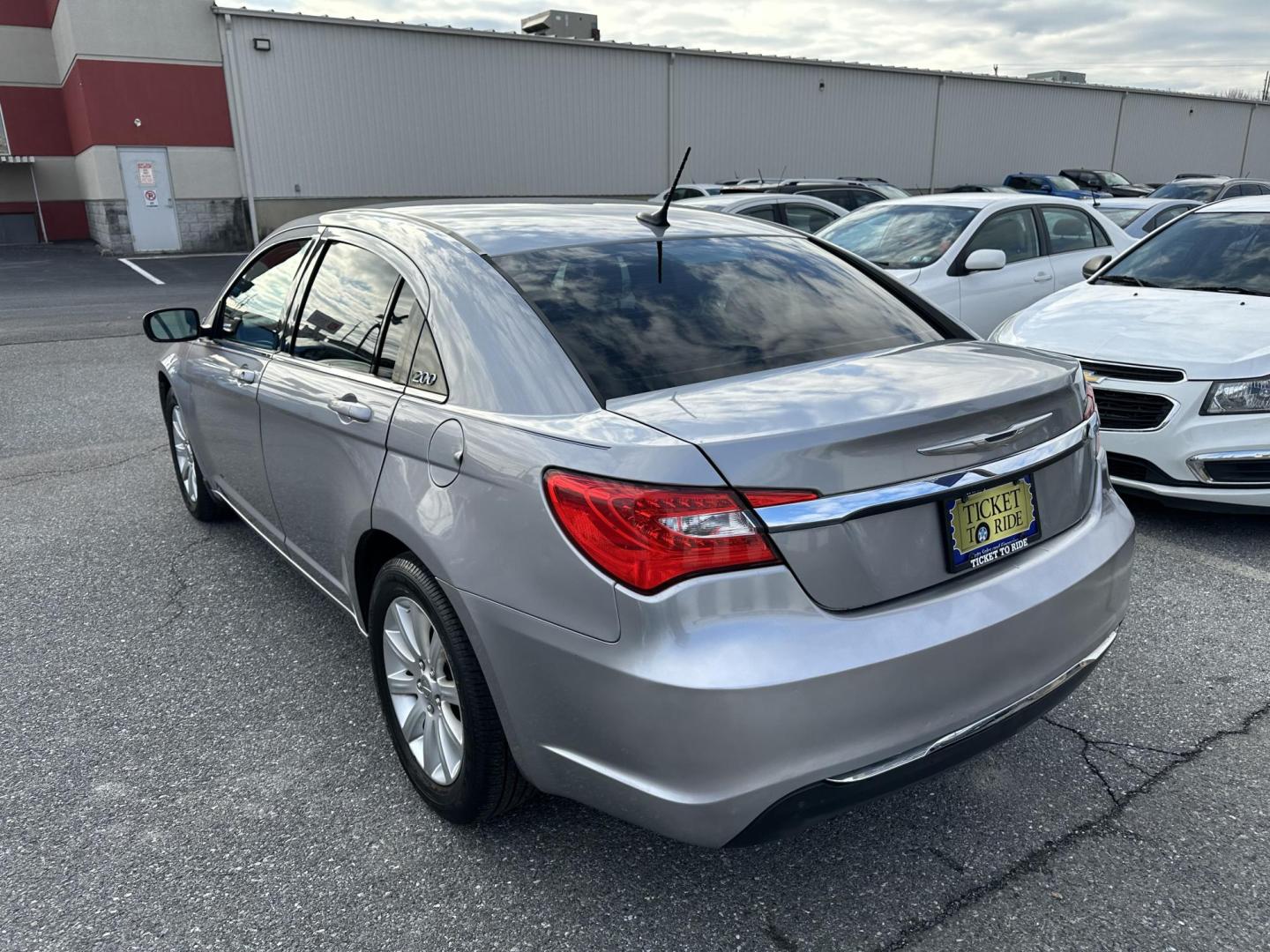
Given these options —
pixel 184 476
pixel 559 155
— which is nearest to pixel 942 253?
pixel 184 476

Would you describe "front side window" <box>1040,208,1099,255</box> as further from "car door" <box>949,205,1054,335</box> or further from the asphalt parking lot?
the asphalt parking lot

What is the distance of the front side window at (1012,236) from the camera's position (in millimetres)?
7594

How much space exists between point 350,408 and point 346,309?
479 millimetres

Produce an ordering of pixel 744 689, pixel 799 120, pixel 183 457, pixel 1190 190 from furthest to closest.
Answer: pixel 799 120, pixel 1190 190, pixel 183 457, pixel 744 689

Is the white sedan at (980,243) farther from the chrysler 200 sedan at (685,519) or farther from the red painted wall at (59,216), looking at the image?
the red painted wall at (59,216)

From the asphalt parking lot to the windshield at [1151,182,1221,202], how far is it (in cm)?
1669

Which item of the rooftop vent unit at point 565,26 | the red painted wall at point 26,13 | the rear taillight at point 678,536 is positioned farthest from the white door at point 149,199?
the rear taillight at point 678,536

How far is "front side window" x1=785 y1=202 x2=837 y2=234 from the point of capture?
10.8 m

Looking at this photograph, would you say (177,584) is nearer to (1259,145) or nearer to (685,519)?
(685,519)

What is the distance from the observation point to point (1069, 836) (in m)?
2.47

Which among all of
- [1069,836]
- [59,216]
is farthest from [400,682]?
[59,216]

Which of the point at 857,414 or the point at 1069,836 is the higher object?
the point at 857,414

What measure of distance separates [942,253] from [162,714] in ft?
21.3

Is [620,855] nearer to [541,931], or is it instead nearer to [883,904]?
[541,931]
